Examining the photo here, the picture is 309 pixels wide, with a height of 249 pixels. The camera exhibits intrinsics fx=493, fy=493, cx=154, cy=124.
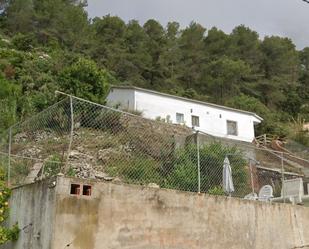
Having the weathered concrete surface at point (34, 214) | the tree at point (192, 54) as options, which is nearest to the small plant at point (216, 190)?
the weathered concrete surface at point (34, 214)

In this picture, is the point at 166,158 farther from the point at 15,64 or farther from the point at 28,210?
the point at 15,64

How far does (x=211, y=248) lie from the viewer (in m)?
9.19

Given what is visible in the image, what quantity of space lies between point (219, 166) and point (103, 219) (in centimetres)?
362

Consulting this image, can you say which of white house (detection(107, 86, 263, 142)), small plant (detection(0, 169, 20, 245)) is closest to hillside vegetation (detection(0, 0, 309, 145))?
white house (detection(107, 86, 263, 142))

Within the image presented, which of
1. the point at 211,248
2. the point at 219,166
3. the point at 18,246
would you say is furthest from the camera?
the point at 219,166

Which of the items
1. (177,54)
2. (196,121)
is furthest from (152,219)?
(177,54)

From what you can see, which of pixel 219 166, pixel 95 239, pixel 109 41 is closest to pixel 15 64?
pixel 109 41

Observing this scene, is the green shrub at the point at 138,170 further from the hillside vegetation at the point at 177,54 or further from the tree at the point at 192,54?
the tree at the point at 192,54

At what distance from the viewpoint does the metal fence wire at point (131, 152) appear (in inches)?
361

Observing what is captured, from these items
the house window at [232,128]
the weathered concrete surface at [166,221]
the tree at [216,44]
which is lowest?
the weathered concrete surface at [166,221]

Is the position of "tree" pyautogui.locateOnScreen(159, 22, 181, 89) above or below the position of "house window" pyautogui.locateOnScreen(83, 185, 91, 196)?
above

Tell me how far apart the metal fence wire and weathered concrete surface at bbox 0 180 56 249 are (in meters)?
0.67

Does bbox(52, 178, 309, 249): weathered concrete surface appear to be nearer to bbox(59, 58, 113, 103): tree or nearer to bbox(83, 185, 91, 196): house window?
bbox(83, 185, 91, 196): house window

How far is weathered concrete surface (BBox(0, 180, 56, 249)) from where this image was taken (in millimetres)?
7438
